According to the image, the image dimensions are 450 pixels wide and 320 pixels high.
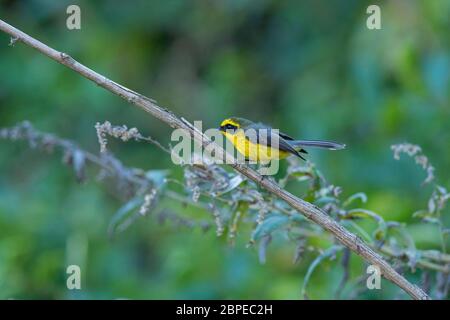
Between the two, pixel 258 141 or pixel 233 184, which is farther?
pixel 258 141

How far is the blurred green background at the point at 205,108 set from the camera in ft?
13.7

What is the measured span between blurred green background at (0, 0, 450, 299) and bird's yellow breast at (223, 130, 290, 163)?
64 centimetres

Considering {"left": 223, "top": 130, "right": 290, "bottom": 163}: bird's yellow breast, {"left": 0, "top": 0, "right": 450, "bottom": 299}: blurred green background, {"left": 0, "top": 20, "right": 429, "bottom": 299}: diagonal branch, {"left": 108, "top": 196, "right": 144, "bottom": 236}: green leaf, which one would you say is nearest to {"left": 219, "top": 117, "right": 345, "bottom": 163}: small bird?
{"left": 223, "top": 130, "right": 290, "bottom": 163}: bird's yellow breast

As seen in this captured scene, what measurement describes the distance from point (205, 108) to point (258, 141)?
3505mm

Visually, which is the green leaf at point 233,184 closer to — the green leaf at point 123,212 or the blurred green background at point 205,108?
the green leaf at point 123,212

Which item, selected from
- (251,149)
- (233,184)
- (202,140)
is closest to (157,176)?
(251,149)

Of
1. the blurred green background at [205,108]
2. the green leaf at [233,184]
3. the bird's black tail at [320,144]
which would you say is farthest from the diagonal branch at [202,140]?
the blurred green background at [205,108]

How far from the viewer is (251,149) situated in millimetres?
2926

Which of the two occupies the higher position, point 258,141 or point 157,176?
point 258,141

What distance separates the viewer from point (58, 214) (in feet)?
17.5

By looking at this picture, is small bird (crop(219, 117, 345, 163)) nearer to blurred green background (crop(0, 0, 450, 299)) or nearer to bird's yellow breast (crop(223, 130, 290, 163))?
bird's yellow breast (crop(223, 130, 290, 163))

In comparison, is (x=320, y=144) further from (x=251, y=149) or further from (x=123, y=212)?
(x=123, y=212)
